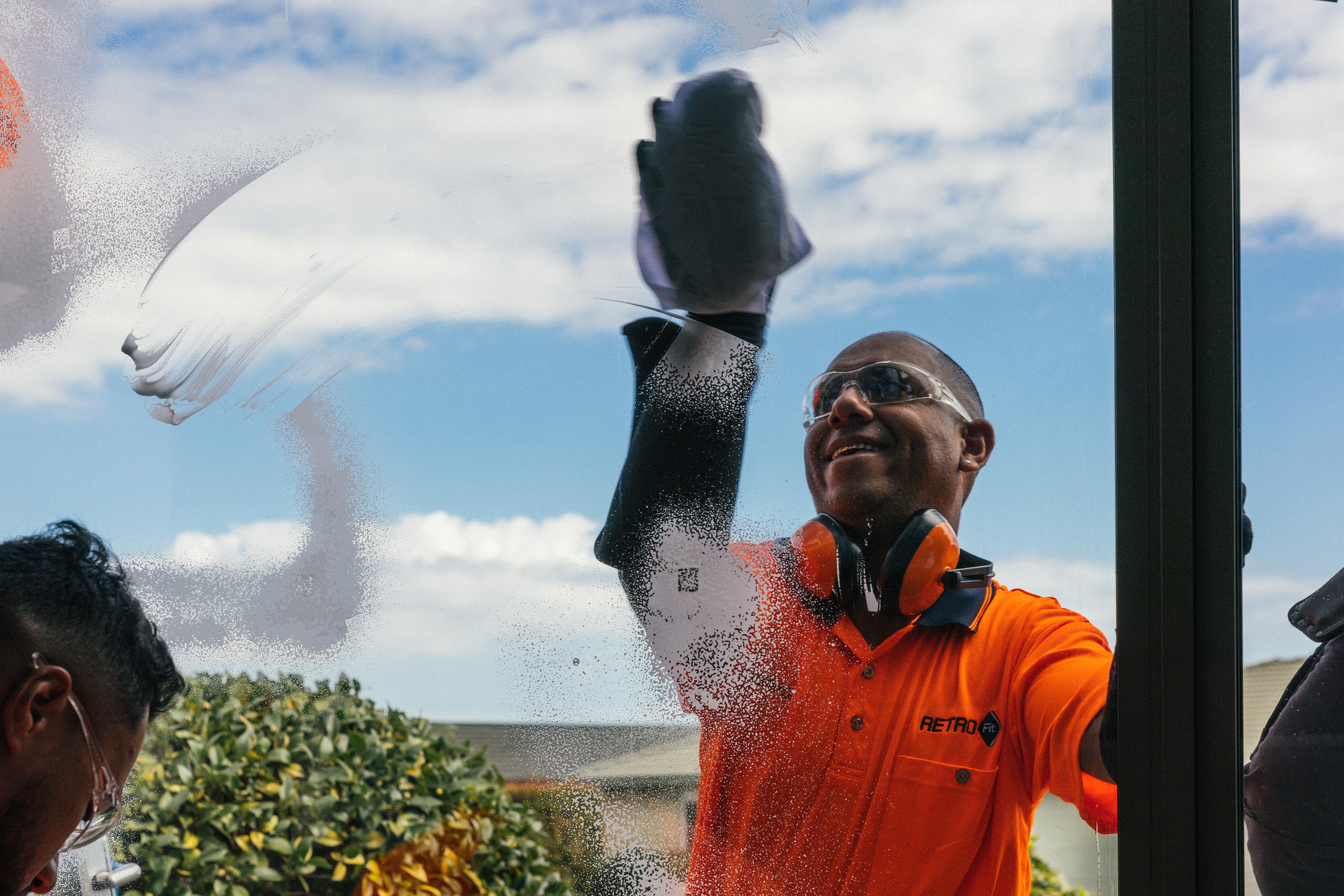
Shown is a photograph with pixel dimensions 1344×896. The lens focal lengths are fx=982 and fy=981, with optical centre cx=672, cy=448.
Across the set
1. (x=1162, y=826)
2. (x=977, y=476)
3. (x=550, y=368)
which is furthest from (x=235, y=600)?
(x=1162, y=826)

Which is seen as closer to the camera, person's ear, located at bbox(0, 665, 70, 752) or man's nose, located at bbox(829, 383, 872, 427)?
person's ear, located at bbox(0, 665, 70, 752)

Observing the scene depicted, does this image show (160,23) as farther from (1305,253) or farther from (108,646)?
(1305,253)

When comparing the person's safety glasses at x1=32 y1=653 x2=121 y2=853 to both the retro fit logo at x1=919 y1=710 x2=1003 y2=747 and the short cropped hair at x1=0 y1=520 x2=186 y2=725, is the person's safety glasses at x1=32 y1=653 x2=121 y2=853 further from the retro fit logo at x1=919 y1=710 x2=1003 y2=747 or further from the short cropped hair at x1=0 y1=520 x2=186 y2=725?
the retro fit logo at x1=919 y1=710 x2=1003 y2=747

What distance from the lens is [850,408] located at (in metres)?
1.20

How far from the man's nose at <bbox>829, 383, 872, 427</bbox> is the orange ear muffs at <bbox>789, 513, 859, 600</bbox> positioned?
0.13 meters

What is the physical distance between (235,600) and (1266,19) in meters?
1.45

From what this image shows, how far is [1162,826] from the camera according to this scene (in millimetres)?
1173

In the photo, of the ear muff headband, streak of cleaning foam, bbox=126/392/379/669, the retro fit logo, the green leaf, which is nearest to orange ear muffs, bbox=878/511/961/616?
the ear muff headband

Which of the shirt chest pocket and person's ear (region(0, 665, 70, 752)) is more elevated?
person's ear (region(0, 665, 70, 752))

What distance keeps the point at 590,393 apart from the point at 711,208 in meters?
0.27

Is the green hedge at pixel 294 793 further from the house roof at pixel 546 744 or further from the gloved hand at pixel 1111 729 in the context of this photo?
the gloved hand at pixel 1111 729

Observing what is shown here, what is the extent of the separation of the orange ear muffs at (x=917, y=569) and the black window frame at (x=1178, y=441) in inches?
8.5

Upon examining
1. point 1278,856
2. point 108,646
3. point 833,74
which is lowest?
point 1278,856

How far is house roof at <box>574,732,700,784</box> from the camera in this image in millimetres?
1163
